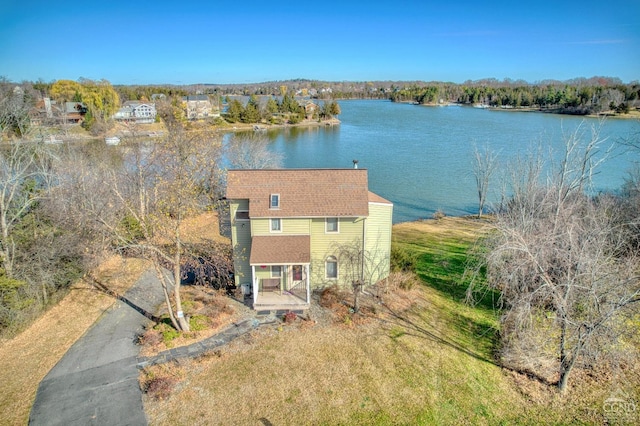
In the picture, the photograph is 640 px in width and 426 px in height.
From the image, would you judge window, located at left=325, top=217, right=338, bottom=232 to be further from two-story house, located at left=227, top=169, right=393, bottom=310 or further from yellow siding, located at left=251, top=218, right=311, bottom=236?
yellow siding, located at left=251, top=218, right=311, bottom=236

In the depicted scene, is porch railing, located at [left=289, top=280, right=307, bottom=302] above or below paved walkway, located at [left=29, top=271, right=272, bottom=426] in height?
above

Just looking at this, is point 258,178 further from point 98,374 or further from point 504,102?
point 504,102

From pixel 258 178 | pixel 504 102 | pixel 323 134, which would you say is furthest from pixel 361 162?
pixel 504 102

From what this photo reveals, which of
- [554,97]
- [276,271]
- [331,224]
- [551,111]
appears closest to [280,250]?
[276,271]

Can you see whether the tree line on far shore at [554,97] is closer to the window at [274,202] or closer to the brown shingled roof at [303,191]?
the brown shingled roof at [303,191]

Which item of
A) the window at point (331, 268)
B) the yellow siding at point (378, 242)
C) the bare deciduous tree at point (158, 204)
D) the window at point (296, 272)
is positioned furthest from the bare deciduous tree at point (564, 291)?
the bare deciduous tree at point (158, 204)

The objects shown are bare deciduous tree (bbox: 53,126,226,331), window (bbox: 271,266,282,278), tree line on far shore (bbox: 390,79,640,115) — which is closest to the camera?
bare deciduous tree (bbox: 53,126,226,331)

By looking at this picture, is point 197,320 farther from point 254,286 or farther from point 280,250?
point 280,250

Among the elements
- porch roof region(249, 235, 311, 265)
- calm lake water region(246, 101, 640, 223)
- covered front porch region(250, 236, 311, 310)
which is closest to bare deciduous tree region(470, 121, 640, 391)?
porch roof region(249, 235, 311, 265)
